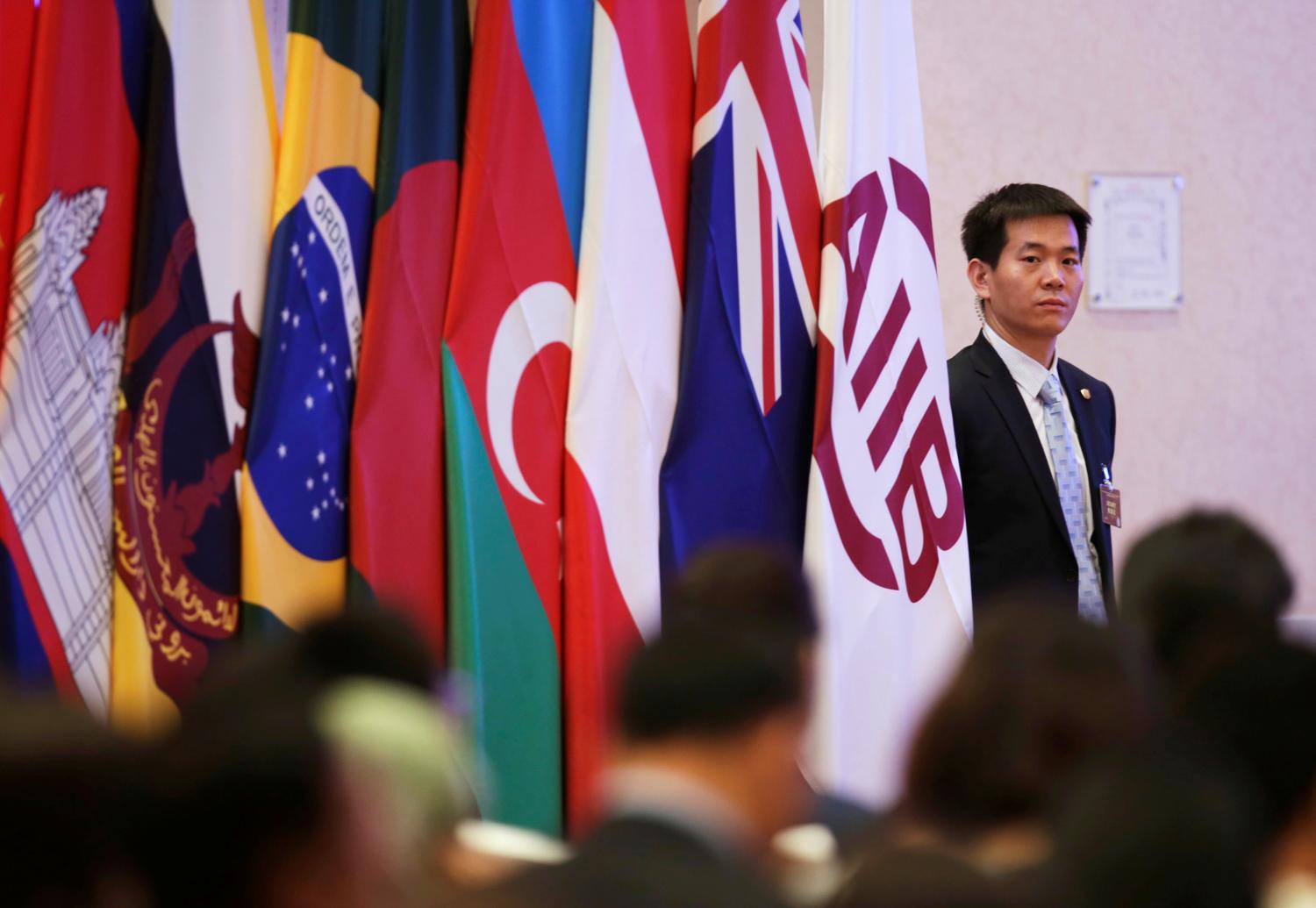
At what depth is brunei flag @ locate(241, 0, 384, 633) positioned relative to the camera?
8.07 feet

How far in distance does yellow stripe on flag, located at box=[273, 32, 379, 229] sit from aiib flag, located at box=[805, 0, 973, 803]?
0.85m

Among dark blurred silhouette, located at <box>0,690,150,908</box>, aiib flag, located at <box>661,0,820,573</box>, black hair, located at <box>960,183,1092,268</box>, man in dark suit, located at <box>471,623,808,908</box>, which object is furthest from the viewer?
black hair, located at <box>960,183,1092,268</box>

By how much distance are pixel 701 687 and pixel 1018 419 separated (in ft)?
6.86

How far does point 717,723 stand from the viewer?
1.06 m

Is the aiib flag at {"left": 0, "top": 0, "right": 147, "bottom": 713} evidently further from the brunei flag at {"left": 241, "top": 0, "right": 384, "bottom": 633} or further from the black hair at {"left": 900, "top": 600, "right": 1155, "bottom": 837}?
the black hair at {"left": 900, "top": 600, "right": 1155, "bottom": 837}

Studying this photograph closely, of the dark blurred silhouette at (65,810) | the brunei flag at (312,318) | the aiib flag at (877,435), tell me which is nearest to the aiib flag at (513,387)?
the brunei flag at (312,318)

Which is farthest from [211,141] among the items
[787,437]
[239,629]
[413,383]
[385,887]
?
[385,887]

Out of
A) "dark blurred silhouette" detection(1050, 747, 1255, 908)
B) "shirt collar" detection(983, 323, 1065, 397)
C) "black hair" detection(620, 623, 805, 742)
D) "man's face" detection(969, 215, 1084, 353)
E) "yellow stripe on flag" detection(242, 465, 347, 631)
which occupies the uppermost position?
"man's face" detection(969, 215, 1084, 353)

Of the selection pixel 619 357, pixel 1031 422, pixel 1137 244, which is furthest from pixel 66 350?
pixel 1137 244

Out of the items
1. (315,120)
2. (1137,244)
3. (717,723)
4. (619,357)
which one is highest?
(315,120)

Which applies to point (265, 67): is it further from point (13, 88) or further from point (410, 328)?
point (410, 328)

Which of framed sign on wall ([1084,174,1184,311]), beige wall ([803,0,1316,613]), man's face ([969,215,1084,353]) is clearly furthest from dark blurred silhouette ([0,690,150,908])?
framed sign on wall ([1084,174,1184,311])

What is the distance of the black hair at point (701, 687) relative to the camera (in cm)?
107

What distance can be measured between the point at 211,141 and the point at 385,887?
1840mm
